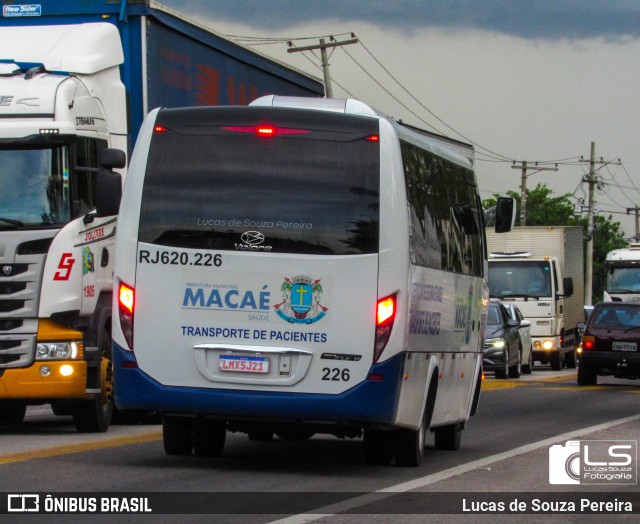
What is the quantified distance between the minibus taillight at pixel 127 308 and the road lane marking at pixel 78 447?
1.45m

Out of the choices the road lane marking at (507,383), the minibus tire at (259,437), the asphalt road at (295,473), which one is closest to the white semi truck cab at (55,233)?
the asphalt road at (295,473)

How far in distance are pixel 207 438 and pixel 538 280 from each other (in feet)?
97.4

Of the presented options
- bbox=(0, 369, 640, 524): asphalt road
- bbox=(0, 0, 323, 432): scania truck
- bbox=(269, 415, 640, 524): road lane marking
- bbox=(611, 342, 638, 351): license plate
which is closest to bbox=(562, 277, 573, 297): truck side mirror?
bbox=(611, 342, 638, 351): license plate

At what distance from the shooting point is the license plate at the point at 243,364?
477 inches

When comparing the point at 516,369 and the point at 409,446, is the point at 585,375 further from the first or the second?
the point at 409,446

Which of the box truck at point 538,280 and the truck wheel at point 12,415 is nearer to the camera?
the truck wheel at point 12,415

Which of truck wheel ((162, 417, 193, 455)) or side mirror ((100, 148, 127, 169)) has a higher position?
side mirror ((100, 148, 127, 169))

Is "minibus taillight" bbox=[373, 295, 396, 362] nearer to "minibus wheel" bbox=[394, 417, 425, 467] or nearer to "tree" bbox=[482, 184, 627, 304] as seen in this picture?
"minibus wheel" bbox=[394, 417, 425, 467]

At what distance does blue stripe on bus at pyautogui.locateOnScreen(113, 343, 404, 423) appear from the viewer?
473 inches

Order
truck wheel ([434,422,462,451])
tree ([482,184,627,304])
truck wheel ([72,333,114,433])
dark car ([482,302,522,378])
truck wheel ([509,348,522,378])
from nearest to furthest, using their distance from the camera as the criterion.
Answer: truck wheel ([434,422,462,451]) → truck wheel ([72,333,114,433]) → dark car ([482,302,522,378]) → truck wheel ([509,348,522,378]) → tree ([482,184,627,304])

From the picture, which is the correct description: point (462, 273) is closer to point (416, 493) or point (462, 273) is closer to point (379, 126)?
point (379, 126)

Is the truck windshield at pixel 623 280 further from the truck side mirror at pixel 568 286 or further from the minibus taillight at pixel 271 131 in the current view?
the minibus taillight at pixel 271 131

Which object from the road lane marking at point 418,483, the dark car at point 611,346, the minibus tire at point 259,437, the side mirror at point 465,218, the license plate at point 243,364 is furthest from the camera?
the dark car at point 611,346

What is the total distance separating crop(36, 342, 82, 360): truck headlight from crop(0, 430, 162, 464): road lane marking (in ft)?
2.93
